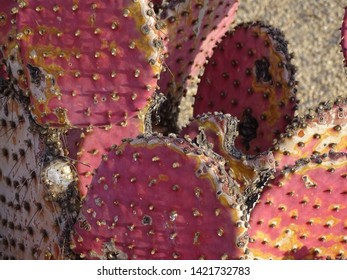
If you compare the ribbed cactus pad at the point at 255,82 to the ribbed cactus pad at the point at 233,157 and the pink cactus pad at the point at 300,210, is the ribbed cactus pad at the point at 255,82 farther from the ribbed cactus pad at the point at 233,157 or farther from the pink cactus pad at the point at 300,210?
the pink cactus pad at the point at 300,210

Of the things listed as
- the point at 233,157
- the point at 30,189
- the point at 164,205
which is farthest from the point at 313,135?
the point at 30,189

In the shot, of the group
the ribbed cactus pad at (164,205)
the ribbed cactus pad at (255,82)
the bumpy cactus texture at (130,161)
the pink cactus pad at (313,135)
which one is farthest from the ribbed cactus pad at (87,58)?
the ribbed cactus pad at (255,82)

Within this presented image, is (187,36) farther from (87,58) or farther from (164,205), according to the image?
(164,205)

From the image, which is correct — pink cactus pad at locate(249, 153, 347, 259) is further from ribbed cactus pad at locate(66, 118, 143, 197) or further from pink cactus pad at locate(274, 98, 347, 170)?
ribbed cactus pad at locate(66, 118, 143, 197)

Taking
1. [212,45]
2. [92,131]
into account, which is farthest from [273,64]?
[92,131]

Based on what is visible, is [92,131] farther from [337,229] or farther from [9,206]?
[337,229]

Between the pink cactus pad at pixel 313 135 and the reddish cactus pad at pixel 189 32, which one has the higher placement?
the reddish cactus pad at pixel 189 32

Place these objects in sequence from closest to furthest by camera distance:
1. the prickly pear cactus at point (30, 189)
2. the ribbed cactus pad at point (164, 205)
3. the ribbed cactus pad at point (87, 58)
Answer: the ribbed cactus pad at point (164, 205) < the ribbed cactus pad at point (87, 58) < the prickly pear cactus at point (30, 189)
